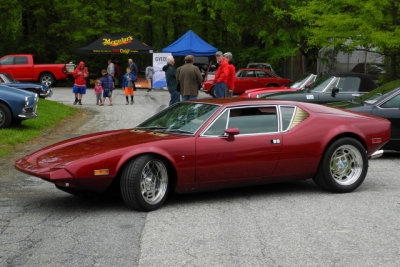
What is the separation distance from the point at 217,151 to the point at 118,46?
1171 inches

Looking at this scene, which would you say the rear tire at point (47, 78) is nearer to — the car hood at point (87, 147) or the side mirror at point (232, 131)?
the car hood at point (87, 147)

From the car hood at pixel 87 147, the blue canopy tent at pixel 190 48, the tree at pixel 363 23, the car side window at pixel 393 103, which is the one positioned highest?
the tree at pixel 363 23

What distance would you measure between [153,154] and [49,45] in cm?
3720

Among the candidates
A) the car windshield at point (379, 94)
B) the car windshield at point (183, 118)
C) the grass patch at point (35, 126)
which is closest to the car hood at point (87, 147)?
the car windshield at point (183, 118)

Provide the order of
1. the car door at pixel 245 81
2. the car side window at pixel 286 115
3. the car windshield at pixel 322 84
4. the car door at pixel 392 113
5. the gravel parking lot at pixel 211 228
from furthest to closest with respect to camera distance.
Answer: the car door at pixel 245 81, the car windshield at pixel 322 84, the car door at pixel 392 113, the car side window at pixel 286 115, the gravel parking lot at pixel 211 228

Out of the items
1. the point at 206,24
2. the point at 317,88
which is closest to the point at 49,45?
the point at 206,24

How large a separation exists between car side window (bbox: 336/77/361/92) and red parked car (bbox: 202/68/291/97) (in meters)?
13.7

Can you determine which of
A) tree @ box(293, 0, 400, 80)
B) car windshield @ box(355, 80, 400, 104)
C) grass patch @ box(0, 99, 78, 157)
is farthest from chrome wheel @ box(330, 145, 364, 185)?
tree @ box(293, 0, 400, 80)

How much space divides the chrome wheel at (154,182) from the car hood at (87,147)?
28 cm

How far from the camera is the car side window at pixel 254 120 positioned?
23.3 feet

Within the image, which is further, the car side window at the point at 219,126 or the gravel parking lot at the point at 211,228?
the car side window at the point at 219,126

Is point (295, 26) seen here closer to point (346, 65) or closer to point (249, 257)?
point (346, 65)

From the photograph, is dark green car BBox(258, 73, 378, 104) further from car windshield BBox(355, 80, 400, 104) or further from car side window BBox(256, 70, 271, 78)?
car side window BBox(256, 70, 271, 78)

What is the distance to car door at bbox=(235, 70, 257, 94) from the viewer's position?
28.7m
